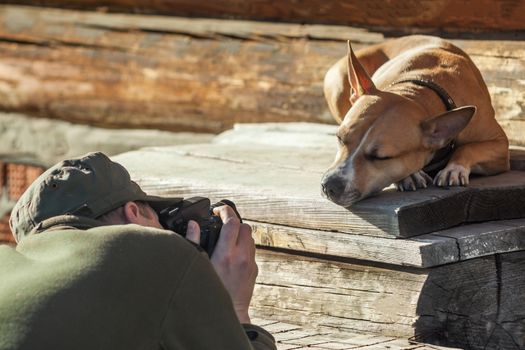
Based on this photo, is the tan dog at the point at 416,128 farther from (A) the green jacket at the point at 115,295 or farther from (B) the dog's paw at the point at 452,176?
(A) the green jacket at the point at 115,295

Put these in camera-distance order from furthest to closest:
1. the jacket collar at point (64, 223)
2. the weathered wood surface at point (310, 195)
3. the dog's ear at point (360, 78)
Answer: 1. the dog's ear at point (360, 78)
2. the weathered wood surface at point (310, 195)
3. the jacket collar at point (64, 223)

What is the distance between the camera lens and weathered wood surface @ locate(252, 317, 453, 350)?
132 inches

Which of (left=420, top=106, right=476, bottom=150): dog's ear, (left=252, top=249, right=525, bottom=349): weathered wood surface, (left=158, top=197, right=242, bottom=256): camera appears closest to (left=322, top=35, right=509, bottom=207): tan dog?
(left=420, top=106, right=476, bottom=150): dog's ear

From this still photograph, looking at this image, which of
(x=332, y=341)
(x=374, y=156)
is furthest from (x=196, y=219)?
(x=374, y=156)

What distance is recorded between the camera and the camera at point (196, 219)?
240 cm

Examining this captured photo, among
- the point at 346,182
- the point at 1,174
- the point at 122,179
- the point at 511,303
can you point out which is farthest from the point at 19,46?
the point at 122,179

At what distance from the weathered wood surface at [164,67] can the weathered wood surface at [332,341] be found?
1804mm

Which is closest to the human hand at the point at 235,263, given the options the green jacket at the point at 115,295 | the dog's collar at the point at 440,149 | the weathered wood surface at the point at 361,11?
the green jacket at the point at 115,295

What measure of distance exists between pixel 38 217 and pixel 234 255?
0.42m

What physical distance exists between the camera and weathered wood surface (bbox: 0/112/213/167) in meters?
3.80

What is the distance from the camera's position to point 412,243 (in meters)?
3.42

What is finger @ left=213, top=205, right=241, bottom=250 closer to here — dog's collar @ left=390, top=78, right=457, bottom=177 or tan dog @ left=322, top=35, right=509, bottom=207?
tan dog @ left=322, top=35, right=509, bottom=207

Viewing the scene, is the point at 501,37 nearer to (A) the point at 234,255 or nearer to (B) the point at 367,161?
(B) the point at 367,161

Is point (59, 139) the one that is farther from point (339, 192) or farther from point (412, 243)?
point (412, 243)
